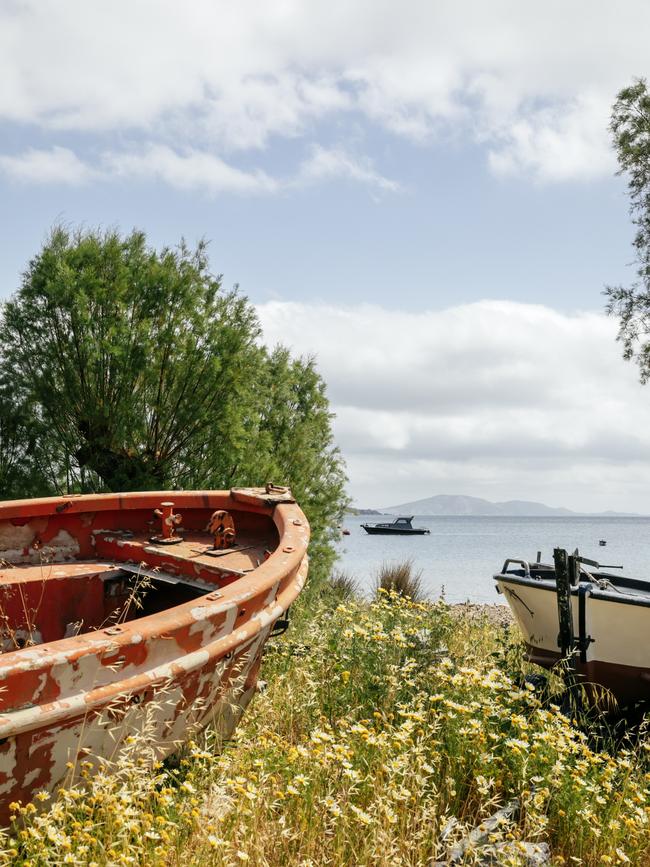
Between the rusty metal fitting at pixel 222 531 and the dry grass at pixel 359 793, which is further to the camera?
the rusty metal fitting at pixel 222 531

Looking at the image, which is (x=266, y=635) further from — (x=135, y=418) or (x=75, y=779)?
(x=135, y=418)

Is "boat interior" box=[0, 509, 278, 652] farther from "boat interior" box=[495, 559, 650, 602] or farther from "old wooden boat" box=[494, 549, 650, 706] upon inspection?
"boat interior" box=[495, 559, 650, 602]

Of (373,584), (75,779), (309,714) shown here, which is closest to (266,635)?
(309,714)

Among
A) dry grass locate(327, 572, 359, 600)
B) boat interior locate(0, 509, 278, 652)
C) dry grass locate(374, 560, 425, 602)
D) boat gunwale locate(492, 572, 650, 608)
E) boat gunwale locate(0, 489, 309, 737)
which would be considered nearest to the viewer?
boat gunwale locate(0, 489, 309, 737)

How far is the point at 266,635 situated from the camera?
422 centimetres

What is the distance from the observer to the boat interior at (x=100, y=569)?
4.79 metres

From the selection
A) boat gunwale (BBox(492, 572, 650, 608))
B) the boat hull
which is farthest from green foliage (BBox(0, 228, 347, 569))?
the boat hull

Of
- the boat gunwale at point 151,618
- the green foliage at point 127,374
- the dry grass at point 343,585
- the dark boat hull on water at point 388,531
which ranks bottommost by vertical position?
the dark boat hull on water at point 388,531

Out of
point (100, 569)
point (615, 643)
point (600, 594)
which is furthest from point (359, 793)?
point (615, 643)

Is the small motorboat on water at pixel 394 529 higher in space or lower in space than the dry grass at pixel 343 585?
lower

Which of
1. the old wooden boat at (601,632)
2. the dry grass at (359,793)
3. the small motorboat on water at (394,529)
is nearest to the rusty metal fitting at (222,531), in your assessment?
the dry grass at (359,793)

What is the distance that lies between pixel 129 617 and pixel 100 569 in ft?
1.41

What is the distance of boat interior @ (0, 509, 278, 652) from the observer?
479 centimetres

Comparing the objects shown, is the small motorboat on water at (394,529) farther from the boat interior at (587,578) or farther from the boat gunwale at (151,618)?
the boat gunwale at (151,618)
